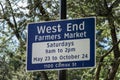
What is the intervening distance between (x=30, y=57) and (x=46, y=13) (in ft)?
29.5

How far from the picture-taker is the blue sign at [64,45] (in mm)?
6992

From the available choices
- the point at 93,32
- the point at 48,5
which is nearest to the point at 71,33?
the point at 93,32

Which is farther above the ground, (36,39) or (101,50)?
(36,39)

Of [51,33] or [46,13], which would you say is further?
[46,13]

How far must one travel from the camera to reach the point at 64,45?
23.2ft

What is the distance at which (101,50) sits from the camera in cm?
1889

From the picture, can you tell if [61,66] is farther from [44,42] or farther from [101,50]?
[101,50]

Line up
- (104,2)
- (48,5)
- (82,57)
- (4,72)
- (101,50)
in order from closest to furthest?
1. (82,57)
2. (104,2)
3. (48,5)
4. (101,50)
5. (4,72)

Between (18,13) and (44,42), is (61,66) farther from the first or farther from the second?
(18,13)

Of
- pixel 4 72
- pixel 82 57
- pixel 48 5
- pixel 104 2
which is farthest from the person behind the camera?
pixel 4 72

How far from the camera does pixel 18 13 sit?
17094 mm

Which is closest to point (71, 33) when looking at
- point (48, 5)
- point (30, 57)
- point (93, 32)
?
point (93, 32)

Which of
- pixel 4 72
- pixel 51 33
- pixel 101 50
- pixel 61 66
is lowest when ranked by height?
pixel 4 72

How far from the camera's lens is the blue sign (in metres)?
6.99
